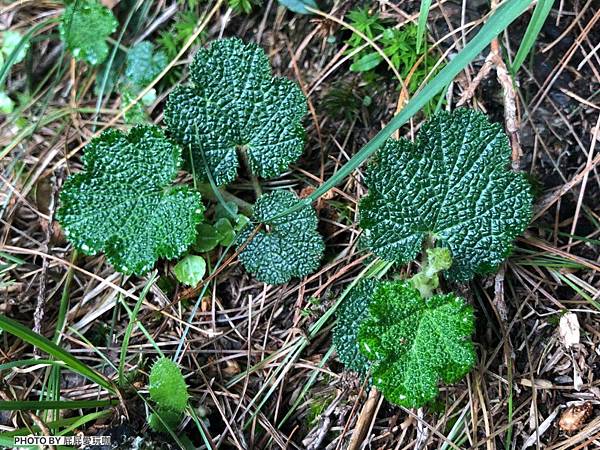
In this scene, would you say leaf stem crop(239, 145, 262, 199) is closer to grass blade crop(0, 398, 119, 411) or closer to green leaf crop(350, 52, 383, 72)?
green leaf crop(350, 52, 383, 72)

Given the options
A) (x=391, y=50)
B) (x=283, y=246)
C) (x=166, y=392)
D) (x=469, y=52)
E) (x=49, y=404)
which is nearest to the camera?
(x=469, y=52)

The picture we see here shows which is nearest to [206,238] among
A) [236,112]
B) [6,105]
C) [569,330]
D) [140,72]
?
[236,112]

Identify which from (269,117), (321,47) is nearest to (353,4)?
(321,47)

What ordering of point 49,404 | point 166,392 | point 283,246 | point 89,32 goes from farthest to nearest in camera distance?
point 89,32 → point 283,246 → point 166,392 → point 49,404

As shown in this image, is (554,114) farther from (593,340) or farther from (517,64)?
(593,340)

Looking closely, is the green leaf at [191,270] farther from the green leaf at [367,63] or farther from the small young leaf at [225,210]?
the green leaf at [367,63]

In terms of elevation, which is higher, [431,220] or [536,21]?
[536,21]

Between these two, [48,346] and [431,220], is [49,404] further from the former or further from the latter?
[431,220]
